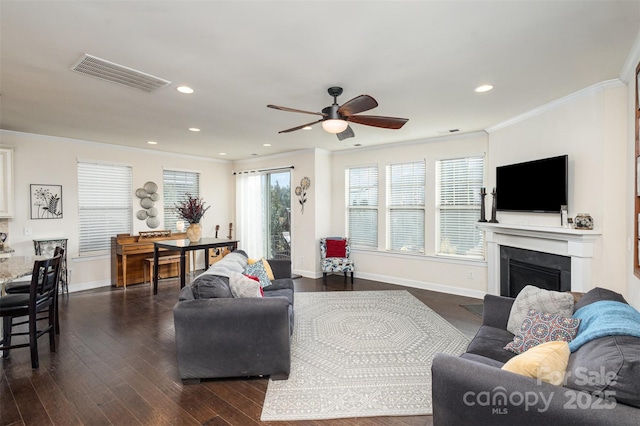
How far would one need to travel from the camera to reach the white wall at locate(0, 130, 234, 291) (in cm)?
489

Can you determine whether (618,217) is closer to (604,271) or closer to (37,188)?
(604,271)

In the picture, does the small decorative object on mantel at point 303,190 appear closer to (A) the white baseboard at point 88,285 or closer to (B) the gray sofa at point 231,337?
(A) the white baseboard at point 88,285

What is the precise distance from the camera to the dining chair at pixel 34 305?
9.15 ft

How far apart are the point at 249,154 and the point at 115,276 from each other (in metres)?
3.56

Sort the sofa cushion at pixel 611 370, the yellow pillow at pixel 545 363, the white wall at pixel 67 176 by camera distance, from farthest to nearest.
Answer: the white wall at pixel 67 176, the yellow pillow at pixel 545 363, the sofa cushion at pixel 611 370

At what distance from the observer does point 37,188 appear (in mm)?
5059

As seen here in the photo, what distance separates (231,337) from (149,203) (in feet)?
16.0

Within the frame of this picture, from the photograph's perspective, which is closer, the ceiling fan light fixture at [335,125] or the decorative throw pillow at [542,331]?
the decorative throw pillow at [542,331]

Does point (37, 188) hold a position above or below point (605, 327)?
above

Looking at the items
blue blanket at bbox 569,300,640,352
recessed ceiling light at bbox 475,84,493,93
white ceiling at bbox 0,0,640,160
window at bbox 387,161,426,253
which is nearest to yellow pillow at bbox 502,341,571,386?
blue blanket at bbox 569,300,640,352

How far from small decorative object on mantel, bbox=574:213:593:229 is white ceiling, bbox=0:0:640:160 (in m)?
1.31

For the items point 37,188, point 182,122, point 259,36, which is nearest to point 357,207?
point 182,122

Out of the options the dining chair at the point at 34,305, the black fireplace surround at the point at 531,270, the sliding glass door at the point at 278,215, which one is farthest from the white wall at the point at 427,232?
the dining chair at the point at 34,305

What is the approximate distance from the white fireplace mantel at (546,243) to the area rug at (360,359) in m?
1.25
